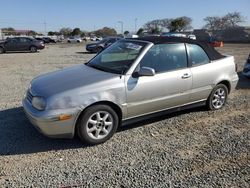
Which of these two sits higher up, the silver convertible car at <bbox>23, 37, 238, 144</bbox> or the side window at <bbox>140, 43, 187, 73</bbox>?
the side window at <bbox>140, 43, 187, 73</bbox>

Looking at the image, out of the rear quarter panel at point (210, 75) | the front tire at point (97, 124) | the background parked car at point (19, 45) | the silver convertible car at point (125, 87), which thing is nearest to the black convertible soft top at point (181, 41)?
the silver convertible car at point (125, 87)

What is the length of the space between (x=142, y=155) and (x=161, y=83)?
1350 millimetres

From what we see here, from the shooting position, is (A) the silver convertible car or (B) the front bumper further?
(A) the silver convertible car

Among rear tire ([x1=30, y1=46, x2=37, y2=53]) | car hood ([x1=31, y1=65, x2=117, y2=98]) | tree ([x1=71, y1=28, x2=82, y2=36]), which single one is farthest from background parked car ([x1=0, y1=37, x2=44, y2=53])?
tree ([x1=71, y1=28, x2=82, y2=36])

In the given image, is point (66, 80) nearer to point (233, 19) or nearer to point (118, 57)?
point (118, 57)

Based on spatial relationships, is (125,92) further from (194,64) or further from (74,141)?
(194,64)

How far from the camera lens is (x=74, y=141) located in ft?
14.9

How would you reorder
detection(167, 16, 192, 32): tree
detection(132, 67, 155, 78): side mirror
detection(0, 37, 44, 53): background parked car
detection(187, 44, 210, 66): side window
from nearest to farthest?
detection(132, 67, 155, 78): side mirror, detection(187, 44, 210, 66): side window, detection(0, 37, 44, 53): background parked car, detection(167, 16, 192, 32): tree

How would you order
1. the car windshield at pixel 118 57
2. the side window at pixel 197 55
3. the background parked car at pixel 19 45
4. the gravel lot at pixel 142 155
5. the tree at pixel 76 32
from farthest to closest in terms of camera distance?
the tree at pixel 76 32, the background parked car at pixel 19 45, the side window at pixel 197 55, the car windshield at pixel 118 57, the gravel lot at pixel 142 155

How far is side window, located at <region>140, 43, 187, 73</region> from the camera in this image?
483cm

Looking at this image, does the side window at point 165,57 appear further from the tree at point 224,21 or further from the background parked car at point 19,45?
the tree at point 224,21

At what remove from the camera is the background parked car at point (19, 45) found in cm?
2455

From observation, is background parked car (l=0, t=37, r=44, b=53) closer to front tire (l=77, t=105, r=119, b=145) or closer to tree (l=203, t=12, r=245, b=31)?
front tire (l=77, t=105, r=119, b=145)

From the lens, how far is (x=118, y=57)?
5316 millimetres
